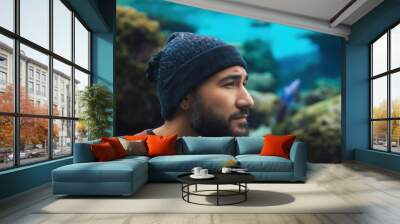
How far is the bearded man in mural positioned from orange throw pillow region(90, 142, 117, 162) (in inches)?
106

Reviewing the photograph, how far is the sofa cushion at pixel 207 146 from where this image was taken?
6.80 metres

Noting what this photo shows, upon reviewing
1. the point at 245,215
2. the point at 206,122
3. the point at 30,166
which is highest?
the point at 206,122

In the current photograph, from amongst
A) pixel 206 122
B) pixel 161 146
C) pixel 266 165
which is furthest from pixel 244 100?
pixel 266 165

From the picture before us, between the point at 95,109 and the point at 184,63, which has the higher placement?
the point at 184,63

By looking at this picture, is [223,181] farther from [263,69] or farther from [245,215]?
[263,69]

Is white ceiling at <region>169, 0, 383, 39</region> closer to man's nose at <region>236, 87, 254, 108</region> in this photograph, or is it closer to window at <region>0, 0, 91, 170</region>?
man's nose at <region>236, 87, 254, 108</region>

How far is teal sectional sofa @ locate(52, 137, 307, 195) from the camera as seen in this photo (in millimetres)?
4816

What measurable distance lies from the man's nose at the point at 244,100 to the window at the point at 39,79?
3.38 m

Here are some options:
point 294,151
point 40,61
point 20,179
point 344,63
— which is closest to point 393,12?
point 344,63

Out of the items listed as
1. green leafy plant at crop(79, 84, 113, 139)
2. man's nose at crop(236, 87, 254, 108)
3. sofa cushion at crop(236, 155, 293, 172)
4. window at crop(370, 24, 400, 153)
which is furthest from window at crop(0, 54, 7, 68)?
window at crop(370, 24, 400, 153)

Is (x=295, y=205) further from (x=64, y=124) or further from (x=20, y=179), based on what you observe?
(x=64, y=124)

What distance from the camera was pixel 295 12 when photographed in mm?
8641

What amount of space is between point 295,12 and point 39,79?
571 cm

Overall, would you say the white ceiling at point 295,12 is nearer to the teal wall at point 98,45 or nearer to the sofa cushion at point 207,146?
the teal wall at point 98,45
